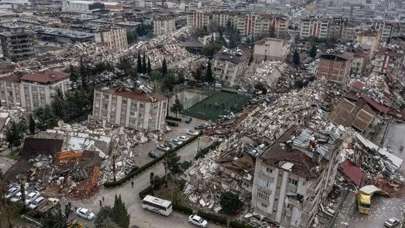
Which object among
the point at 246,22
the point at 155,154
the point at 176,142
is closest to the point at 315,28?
the point at 246,22

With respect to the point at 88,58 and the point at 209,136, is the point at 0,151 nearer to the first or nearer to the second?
the point at 209,136

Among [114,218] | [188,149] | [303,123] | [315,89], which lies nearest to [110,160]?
[188,149]

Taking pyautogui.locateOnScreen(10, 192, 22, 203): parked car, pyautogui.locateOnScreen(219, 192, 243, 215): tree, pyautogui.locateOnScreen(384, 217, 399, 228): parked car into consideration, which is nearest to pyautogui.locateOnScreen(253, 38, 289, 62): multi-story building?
pyautogui.locateOnScreen(384, 217, 399, 228): parked car

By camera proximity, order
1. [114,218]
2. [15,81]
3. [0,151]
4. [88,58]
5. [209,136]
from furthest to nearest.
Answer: [88,58] < [15,81] < [209,136] < [0,151] < [114,218]

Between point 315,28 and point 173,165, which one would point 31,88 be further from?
point 315,28

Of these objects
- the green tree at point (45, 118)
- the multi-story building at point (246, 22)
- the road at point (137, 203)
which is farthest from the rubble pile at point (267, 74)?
the multi-story building at point (246, 22)

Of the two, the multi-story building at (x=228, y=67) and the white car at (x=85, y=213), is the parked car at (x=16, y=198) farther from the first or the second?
the multi-story building at (x=228, y=67)
